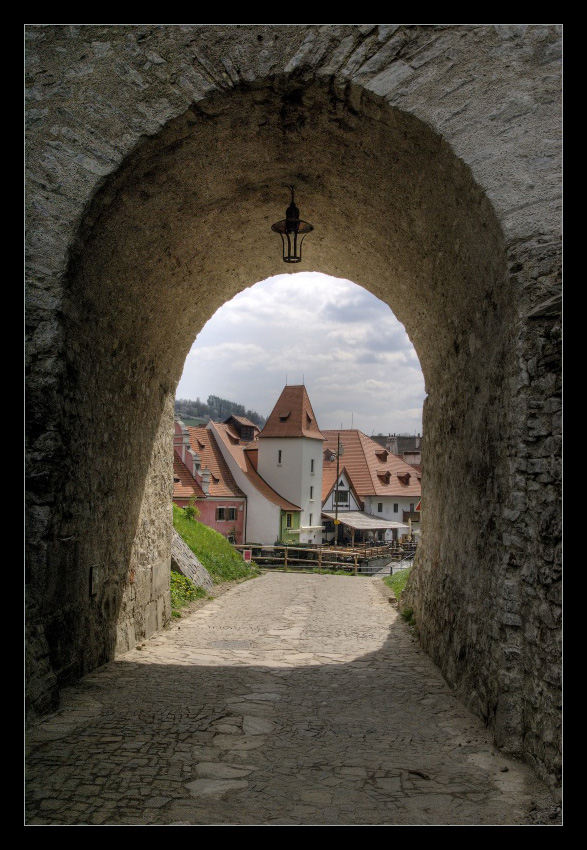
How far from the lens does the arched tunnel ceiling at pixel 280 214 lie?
4.42 metres

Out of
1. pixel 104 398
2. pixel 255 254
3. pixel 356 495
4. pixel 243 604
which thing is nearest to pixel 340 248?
pixel 255 254

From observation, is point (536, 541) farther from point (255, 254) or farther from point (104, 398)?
point (255, 254)

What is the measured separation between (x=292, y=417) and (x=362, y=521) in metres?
7.31

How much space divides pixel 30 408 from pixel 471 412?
3165 mm

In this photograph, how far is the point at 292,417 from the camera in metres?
39.9

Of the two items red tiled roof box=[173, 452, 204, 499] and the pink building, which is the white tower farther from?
red tiled roof box=[173, 452, 204, 499]

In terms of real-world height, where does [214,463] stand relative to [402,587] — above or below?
above

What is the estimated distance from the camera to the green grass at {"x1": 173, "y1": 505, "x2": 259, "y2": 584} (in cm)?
1255

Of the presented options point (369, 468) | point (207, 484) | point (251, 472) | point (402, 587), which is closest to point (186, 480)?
point (207, 484)

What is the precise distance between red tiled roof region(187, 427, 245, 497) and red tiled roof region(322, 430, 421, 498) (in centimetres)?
899

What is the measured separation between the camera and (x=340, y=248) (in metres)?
7.15

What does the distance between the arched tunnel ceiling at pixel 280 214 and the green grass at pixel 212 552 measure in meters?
6.12

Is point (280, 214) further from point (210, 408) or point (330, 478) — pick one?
point (210, 408)

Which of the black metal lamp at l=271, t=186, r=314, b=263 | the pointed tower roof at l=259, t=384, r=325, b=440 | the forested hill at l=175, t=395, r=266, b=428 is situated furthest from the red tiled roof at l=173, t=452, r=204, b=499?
the forested hill at l=175, t=395, r=266, b=428
